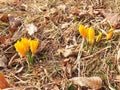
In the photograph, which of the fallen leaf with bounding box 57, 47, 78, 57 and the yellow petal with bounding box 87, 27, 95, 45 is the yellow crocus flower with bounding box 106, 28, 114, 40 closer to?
the yellow petal with bounding box 87, 27, 95, 45

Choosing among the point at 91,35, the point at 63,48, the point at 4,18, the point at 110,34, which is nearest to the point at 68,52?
the point at 63,48

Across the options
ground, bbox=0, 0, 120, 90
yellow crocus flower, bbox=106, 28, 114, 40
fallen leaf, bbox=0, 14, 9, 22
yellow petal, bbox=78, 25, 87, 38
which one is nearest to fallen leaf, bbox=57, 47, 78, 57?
ground, bbox=0, 0, 120, 90

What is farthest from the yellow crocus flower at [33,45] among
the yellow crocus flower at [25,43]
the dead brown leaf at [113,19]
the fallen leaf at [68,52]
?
the dead brown leaf at [113,19]

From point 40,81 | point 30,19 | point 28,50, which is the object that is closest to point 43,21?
point 30,19

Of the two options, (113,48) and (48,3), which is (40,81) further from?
(48,3)

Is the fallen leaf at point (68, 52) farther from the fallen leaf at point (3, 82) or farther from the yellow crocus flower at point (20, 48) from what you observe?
the fallen leaf at point (3, 82)

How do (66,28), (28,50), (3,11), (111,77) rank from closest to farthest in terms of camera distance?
(111,77)
(28,50)
(66,28)
(3,11)
